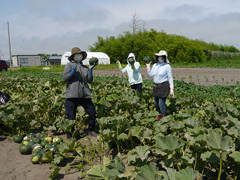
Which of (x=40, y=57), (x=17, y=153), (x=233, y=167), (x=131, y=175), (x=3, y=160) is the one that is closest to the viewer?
(x=131, y=175)

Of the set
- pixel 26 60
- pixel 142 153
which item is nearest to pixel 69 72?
pixel 142 153

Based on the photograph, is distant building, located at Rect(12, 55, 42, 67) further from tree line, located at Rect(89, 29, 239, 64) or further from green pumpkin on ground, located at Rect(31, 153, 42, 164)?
green pumpkin on ground, located at Rect(31, 153, 42, 164)

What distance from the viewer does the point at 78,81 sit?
4184mm

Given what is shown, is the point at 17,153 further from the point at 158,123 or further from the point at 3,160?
the point at 158,123

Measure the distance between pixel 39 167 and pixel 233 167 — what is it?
2.60 m

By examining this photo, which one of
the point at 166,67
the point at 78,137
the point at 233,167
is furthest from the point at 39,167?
the point at 166,67

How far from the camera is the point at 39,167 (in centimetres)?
340

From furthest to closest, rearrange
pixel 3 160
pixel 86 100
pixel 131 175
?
pixel 86 100 < pixel 3 160 < pixel 131 175

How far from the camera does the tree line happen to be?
118ft

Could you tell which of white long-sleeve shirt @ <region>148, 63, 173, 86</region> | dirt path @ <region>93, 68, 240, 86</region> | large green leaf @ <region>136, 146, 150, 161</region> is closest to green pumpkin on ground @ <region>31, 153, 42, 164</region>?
large green leaf @ <region>136, 146, 150, 161</region>

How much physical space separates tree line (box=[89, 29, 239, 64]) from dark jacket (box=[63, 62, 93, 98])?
33.2 m

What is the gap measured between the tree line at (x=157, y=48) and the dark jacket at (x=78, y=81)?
33224 millimetres

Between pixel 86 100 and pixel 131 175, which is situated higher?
pixel 86 100

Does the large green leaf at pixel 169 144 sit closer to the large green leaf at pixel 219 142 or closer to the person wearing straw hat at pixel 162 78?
the large green leaf at pixel 219 142
